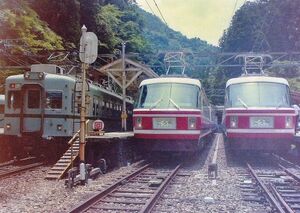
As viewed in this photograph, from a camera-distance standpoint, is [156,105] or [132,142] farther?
[132,142]

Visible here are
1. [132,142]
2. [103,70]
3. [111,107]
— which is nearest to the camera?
[132,142]

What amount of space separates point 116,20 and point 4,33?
950 inches

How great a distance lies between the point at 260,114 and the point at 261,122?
0.25 m

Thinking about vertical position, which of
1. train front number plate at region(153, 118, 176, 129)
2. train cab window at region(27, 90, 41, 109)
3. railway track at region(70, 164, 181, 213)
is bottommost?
railway track at region(70, 164, 181, 213)

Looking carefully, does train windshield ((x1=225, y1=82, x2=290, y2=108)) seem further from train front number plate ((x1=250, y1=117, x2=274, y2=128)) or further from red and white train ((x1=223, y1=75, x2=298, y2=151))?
train front number plate ((x1=250, y1=117, x2=274, y2=128))

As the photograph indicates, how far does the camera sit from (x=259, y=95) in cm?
1534

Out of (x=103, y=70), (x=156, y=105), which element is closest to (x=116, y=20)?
(x=103, y=70)

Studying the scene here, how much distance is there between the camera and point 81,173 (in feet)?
36.1

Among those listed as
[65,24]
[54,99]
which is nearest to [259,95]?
[54,99]

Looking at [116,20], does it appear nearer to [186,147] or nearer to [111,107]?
[111,107]

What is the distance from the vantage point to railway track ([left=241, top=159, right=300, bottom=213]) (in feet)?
27.5

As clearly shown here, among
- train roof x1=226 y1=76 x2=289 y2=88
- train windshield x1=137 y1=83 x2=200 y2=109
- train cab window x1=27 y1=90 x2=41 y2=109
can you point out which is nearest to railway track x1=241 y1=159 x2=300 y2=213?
train windshield x1=137 y1=83 x2=200 y2=109

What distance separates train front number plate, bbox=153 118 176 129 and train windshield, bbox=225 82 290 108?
2.15 metres

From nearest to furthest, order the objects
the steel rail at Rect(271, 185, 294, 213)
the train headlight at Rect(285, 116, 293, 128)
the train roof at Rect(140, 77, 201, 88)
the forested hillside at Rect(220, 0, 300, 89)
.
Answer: the steel rail at Rect(271, 185, 294, 213)
the train headlight at Rect(285, 116, 293, 128)
the train roof at Rect(140, 77, 201, 88)
the forested hillside at Rect(220, 0, 300, 89)
